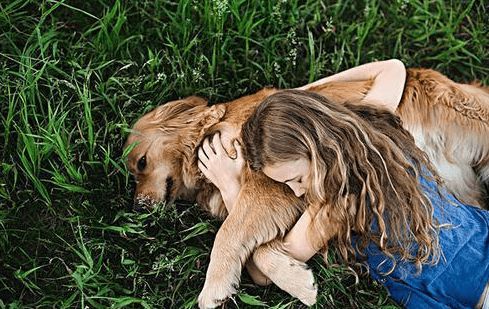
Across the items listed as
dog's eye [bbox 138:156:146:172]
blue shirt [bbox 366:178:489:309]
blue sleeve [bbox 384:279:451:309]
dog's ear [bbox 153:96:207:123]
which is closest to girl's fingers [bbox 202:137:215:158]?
dog's ear [bbox 153:96:207:123]

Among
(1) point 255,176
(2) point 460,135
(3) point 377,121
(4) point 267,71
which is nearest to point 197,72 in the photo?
(4) point 267,71

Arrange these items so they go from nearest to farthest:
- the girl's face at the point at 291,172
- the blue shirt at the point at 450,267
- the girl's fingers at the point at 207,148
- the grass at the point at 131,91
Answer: the girl's face at the point at 291,172 → the blue shirt at the point at 450,267 → the grass at the point at 131,91 → the girl's fingers at the point at 207,148

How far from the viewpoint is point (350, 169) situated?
3.99 m

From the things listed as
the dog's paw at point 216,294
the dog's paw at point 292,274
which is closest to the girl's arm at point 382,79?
the dog's paw at point 292,274

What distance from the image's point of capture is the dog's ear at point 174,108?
4.66m

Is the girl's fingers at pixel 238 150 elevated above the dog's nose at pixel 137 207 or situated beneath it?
elevated above

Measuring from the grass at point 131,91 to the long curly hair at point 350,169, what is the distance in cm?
44

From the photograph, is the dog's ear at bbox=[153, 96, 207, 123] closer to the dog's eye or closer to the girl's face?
the dog's eye

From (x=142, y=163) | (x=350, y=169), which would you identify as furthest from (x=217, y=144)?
(x=350, y=169)

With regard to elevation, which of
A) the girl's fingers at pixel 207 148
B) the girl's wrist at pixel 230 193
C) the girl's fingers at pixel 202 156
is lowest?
the girl's wrist at pixel 230 193

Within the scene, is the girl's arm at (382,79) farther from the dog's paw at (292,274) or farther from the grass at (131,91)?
the dog's paw at (292,274)

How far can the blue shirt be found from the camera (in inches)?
158

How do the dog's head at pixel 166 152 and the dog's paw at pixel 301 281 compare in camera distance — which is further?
the dog's head at pixel 166 152

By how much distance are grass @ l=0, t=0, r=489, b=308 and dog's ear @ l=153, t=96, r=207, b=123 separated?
19cm
